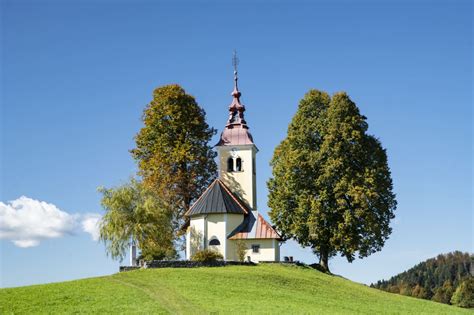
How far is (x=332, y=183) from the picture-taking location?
45781mm

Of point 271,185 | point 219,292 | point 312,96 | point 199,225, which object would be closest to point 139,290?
point 219,292

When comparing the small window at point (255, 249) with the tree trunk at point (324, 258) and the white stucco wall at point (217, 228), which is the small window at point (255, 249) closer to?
the white stucco wall at point (217, 228)

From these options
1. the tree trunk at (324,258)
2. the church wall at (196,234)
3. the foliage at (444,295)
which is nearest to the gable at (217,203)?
the church wall at (196,234)

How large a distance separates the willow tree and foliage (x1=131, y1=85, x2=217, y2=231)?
7034 mm

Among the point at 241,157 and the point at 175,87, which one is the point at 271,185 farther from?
the point at 175,87

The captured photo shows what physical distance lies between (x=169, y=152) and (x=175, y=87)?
592 cm

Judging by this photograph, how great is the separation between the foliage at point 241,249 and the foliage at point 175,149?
7051 mm

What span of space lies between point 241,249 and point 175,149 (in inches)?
455

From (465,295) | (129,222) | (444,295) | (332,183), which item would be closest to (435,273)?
(444,295)

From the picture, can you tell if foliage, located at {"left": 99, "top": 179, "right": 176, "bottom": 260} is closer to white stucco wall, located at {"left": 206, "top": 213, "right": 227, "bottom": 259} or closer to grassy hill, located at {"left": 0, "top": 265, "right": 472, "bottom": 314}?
white stucco wall, located at {"left": 206, "top": 213, "right": 227, "bottom": 259}

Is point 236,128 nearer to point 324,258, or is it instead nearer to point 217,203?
point 217,203

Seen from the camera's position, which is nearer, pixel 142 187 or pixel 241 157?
pixel 142 187

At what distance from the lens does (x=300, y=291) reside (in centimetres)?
3341

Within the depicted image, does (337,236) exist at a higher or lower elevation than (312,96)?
lower
